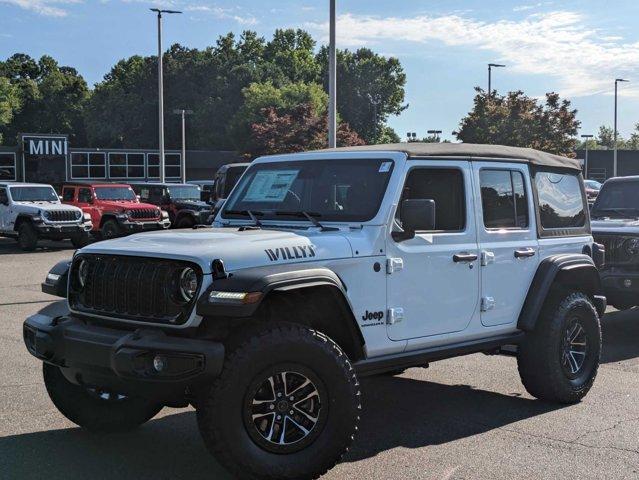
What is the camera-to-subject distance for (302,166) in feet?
18.3

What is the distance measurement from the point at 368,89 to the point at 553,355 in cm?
8271

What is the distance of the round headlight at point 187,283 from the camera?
420cm

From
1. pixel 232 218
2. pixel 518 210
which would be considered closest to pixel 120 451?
pixel 232 218

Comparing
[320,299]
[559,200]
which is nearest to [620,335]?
[559,200]

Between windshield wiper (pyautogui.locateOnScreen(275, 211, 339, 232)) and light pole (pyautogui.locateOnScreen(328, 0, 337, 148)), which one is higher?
light pole (pyautogui.locateOnScreen(328, 0, 337, 148))

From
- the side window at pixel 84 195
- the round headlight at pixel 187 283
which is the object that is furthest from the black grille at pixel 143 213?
the round headlight at pixel 187 283

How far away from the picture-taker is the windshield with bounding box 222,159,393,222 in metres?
5.13

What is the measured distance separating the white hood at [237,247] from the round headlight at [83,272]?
0.08 meters

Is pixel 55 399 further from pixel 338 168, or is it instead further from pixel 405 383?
pixel 405 383

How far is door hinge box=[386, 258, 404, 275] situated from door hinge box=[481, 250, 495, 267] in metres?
0.83

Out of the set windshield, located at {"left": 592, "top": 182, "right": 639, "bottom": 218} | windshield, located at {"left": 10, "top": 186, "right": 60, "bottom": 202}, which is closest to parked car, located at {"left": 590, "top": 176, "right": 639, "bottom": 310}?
windshield, located at {"left": 592, "top": 182, "right": 639, "bottom": 218}

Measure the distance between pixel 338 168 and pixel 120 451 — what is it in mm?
2338

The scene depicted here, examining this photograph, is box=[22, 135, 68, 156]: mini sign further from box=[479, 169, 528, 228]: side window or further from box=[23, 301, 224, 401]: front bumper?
box=[23, 301, 224, 401]: front bumper

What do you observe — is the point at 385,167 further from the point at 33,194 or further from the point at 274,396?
the point at 33,194
